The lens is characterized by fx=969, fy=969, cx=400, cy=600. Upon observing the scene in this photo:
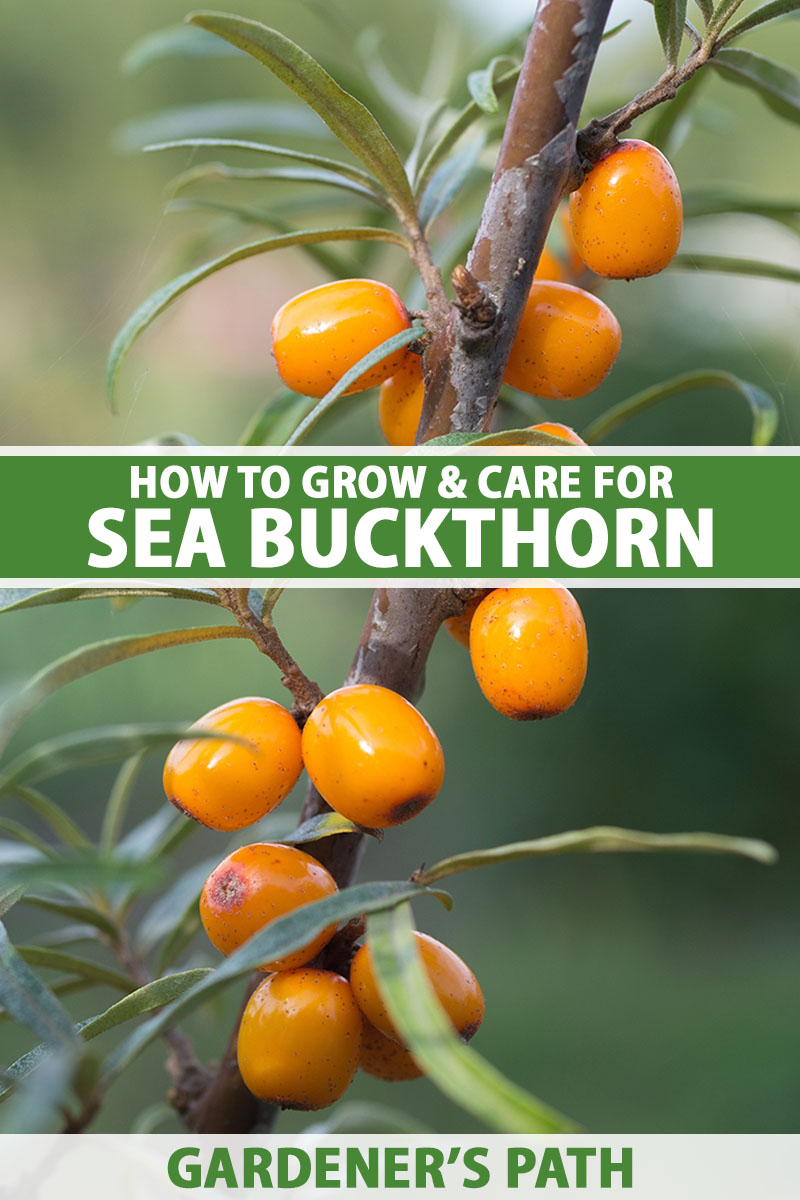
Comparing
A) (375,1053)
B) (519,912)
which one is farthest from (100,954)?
(375,1053)

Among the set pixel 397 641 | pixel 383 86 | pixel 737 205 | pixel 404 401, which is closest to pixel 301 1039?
pixel 397 641

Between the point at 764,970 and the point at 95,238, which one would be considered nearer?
the point at 764,970

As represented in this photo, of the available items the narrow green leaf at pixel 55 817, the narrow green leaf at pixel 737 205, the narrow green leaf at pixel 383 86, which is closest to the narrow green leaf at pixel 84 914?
the narrow green leaf at pixel 55 817

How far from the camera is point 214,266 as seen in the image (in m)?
0.44

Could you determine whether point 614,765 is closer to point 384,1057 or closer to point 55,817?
point 55,817

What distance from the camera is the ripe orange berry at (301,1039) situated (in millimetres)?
357

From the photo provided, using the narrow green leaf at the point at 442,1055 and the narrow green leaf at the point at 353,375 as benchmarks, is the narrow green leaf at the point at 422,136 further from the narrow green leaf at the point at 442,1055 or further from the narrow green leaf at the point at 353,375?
the narrow green leaf at the point at 442,1055

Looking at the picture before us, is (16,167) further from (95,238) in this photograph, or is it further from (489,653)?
(489,653)

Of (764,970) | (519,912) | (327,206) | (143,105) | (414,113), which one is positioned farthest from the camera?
(143,105)

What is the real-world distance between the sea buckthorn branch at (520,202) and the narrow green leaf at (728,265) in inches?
10.7

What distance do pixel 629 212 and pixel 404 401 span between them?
4.7 inches

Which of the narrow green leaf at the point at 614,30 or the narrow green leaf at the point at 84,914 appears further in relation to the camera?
the narrow green leaf at the point at 84,914

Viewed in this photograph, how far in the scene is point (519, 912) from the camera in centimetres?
201

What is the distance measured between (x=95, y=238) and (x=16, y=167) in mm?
363
